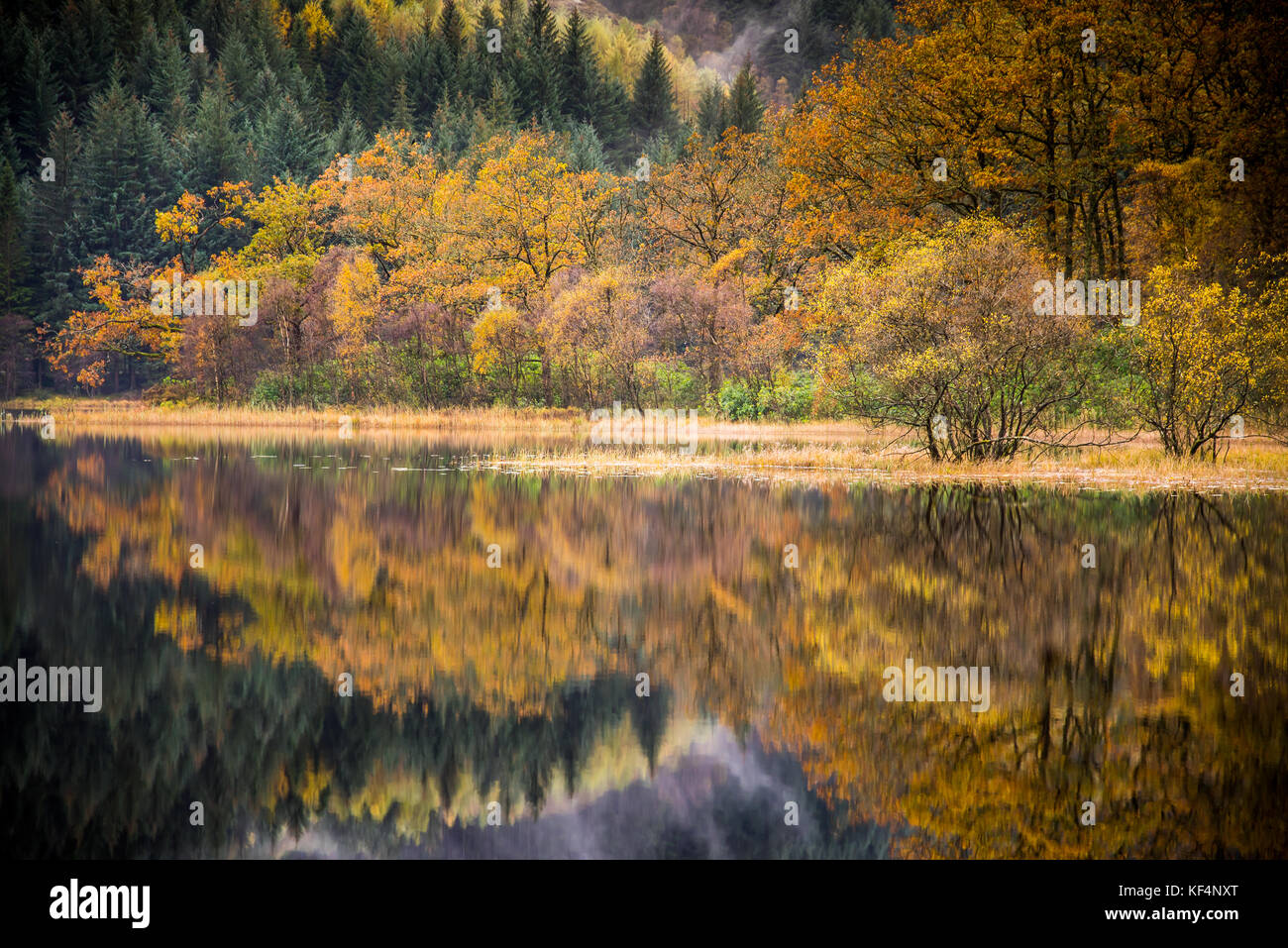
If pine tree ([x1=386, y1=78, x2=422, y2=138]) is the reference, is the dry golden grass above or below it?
below

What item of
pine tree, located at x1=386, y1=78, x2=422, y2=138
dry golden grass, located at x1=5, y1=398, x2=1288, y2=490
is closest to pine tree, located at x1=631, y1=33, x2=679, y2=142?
pine tree, located at x1=386, y1=78, x2=422, y2=138

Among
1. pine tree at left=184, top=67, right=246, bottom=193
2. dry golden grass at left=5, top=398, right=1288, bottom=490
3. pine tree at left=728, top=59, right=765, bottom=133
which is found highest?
pine tree at left=728, top=59, right=765, bottom=133

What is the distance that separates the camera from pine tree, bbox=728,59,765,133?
100750mm

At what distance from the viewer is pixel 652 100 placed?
430 ft

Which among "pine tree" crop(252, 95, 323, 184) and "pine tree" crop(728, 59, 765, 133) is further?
"pine tree" crop(728, 59, 765, 133)

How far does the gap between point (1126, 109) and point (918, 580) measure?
1256 inches

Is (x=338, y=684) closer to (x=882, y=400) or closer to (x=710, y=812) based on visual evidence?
(x=710, y=812)

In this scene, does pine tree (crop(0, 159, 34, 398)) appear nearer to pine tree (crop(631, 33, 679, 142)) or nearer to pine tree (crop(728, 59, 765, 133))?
pine tree (crop(728, 59, 765, 133))

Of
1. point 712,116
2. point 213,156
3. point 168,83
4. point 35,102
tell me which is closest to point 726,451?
point 213,156

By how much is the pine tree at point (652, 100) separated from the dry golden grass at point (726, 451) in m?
75.7

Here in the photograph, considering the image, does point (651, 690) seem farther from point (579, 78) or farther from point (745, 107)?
point (579, 78)

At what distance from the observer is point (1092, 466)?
32.9 metres

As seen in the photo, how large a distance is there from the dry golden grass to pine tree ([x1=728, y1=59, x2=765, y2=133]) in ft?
160

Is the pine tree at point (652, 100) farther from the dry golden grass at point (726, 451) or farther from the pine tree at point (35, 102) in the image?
the dry golden grass at point (726, 451)
